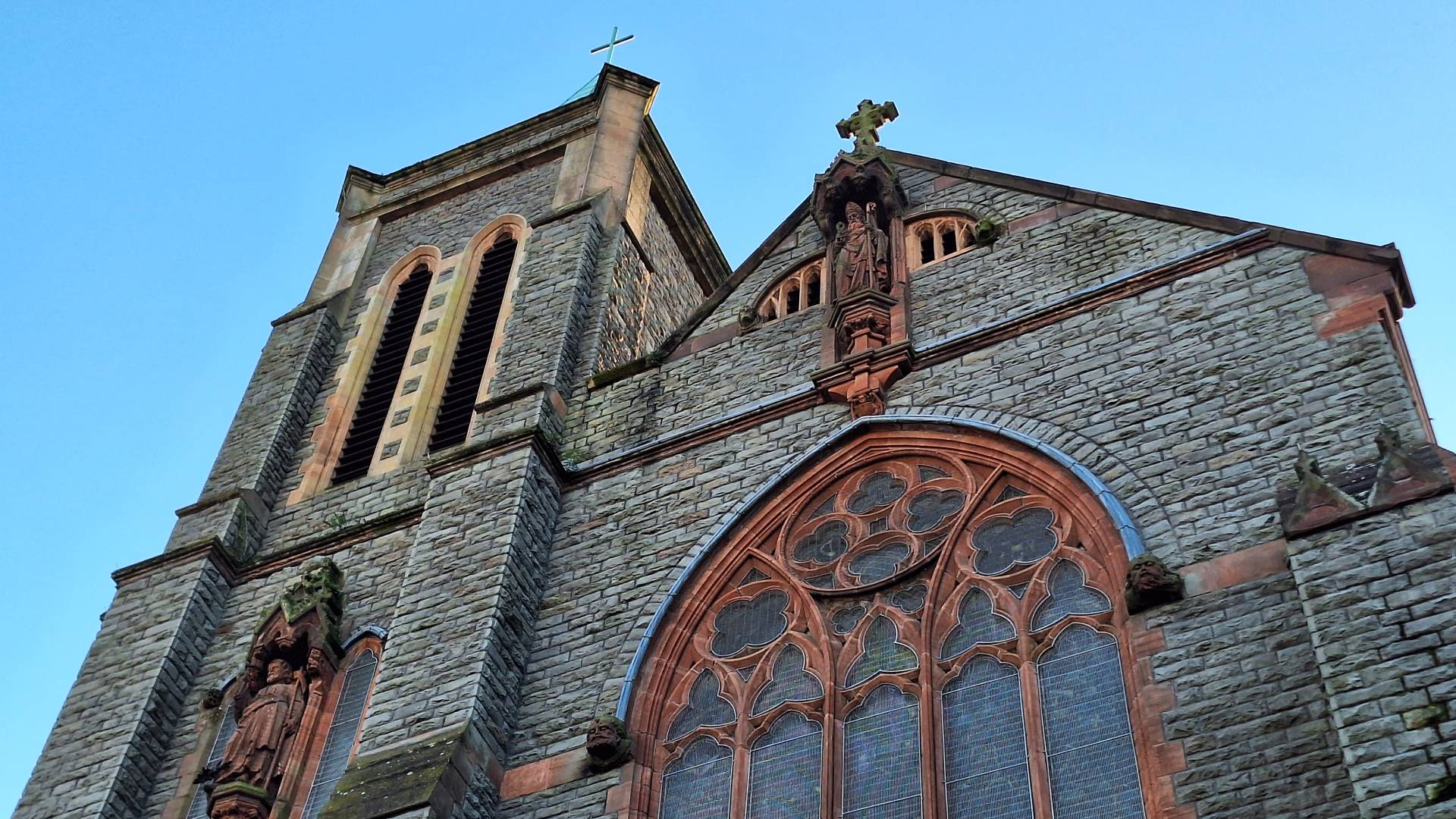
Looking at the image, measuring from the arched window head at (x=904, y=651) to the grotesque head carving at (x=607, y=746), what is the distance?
146mm

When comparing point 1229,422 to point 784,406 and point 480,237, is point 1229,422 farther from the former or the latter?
point 480,237

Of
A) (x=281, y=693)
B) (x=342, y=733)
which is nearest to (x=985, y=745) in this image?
(x=342, y=733)

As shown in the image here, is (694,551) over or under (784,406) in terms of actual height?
under

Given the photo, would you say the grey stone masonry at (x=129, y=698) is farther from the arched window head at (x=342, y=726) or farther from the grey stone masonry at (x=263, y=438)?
the arched window head at (x=342, y=726)

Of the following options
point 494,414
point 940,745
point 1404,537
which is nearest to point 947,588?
point 940,745

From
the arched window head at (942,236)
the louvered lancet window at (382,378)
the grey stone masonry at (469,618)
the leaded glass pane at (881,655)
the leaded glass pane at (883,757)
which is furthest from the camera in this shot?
the louvered lancet window at (382,378)

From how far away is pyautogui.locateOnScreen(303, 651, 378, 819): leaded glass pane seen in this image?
43.9 ft

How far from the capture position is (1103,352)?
12.8 meters

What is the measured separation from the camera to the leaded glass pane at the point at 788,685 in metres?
11.8

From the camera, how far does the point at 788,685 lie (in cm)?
1200

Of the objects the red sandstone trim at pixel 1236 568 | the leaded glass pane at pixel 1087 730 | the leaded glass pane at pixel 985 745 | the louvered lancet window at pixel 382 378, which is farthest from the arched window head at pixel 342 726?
the red sandstone trim at pixel 1236 568

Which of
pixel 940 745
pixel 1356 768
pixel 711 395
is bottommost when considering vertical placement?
pixel 1356 768

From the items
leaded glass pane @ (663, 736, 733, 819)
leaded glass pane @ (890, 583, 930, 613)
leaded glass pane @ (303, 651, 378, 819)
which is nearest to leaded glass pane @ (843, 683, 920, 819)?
leaded glass pane @ (890, 583, 930, 613)

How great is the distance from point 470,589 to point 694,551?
5.76 feet
